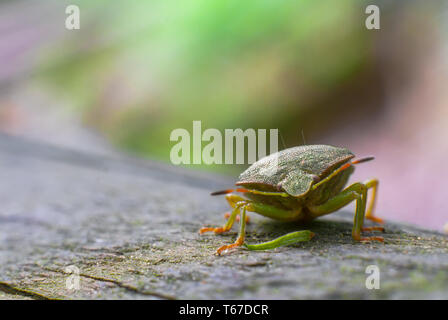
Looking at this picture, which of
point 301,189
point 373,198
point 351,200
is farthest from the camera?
point 373,198

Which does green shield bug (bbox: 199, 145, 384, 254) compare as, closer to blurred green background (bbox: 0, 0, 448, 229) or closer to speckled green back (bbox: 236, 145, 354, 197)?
speckled green back (bbox: 236, 145, 354, 197)

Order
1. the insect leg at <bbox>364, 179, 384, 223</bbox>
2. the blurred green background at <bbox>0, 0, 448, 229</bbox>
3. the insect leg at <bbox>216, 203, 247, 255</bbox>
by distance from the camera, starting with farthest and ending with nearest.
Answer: the blurred green background at <bbox>0, 0, 448, 229</bbox> → the insect leg at <bbox>364, 179, 384, 223</bbox> → the insect leg at <bbox>216, 203, 247, 255</bbox>

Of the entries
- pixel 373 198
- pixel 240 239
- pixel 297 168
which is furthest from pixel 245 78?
pixel 240 239

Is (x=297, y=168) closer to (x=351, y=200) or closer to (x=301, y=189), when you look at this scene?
(x=301, y=189)

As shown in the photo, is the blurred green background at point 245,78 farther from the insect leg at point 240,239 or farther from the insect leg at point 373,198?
the insect leg at point 240,239

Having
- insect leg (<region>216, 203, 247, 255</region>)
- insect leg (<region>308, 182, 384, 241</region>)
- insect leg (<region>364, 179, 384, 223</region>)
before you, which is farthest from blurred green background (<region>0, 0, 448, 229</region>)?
insect leg (<region>216, 203, 247, 255</region>)
